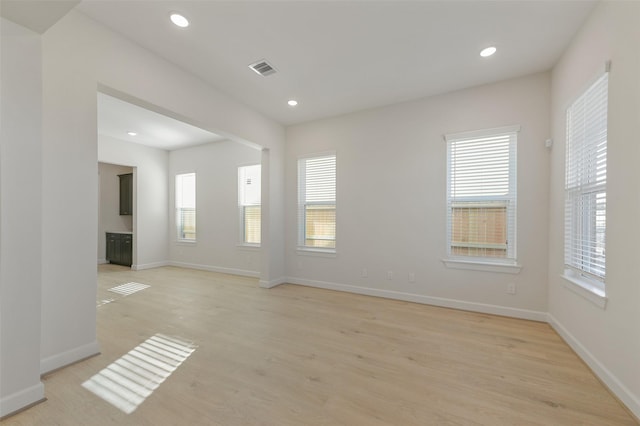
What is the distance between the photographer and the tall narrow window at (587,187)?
6.88 ft

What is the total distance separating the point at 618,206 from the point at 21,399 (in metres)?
4.33

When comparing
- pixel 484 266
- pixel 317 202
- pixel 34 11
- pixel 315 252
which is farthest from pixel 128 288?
pixel 484 266

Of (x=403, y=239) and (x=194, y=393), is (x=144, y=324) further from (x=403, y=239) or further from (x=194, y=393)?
(x=403, y=239)

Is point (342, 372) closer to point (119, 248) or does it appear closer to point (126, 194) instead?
point (119, 248)

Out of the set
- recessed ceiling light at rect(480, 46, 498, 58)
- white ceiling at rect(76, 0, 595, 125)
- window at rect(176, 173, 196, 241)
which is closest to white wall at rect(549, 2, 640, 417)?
white ceiling at rect(76, 0, 595, 125)

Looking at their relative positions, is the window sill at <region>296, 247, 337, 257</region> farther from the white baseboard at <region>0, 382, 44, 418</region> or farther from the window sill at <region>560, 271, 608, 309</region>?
the white baseboard at <region>0, 382, 44, 418</region>

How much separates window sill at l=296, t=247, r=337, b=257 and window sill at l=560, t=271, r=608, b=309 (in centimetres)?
297

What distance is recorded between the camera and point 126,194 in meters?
6.89

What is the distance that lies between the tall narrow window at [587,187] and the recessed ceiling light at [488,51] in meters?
0.94

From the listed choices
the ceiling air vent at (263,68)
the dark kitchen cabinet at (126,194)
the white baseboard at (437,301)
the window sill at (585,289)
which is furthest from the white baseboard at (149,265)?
the window sill at (585,289)

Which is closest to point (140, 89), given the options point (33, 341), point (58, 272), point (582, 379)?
point (58, 272)

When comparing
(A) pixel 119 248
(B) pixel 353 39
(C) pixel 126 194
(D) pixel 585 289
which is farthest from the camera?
(C) pixel 126 194

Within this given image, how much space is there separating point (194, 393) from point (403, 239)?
3.17 metres

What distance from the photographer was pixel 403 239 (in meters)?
3.91
